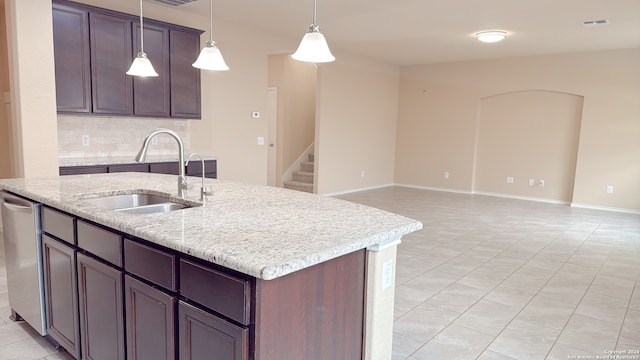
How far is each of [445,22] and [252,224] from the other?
4.83m

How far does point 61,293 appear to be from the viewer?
2.24 meters

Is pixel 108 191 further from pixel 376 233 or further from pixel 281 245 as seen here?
pixel 376 233

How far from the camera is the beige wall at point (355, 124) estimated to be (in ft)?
25.3

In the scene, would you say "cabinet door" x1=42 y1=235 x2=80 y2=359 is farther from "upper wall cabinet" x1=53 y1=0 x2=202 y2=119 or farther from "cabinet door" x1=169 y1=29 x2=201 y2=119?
"cabinet door" x1=169 y1=29 x2=201 y2=119

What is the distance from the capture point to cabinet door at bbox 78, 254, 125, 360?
6.03 feet

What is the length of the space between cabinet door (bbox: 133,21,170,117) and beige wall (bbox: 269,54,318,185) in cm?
371

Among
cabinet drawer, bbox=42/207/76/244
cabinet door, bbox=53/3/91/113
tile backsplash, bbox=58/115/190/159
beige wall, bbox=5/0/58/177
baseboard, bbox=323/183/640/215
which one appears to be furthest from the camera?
baseboard, bbox=323/183/640/215

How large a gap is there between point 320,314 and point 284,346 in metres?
0.19

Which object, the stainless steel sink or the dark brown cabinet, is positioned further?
the stainless steel sink

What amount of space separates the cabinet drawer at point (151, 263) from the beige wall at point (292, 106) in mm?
6922

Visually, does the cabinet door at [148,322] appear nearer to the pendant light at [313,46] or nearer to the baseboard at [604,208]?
the pendant light at [313,46]

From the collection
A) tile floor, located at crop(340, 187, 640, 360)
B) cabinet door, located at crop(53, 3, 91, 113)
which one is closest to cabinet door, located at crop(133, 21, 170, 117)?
cabinet door, located at crop(53, 3, 91, 113)

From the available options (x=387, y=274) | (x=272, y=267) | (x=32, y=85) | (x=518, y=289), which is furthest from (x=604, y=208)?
Result: (x=32, y=85)

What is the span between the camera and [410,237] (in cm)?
512
